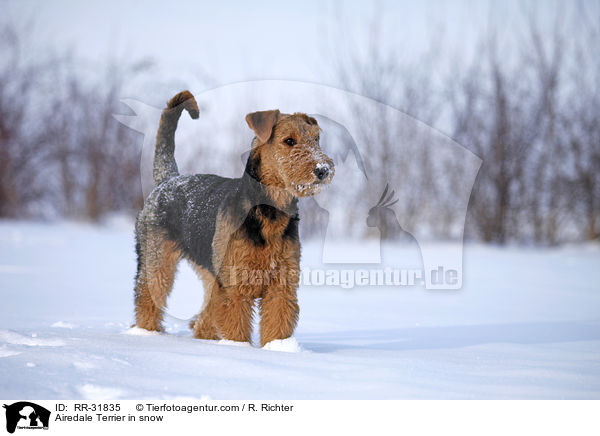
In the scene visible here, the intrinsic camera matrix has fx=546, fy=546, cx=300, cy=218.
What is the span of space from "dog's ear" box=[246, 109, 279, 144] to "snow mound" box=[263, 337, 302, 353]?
47.9 inches

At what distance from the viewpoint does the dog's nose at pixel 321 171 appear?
3.18m

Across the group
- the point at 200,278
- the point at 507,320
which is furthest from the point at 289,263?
the point at 507,320

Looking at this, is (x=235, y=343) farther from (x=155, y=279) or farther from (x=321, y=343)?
(x=155, y=279)

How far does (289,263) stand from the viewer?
331 cm

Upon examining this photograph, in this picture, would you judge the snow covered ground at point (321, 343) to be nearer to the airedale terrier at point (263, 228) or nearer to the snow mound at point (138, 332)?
Answer: the snow mound at point (138, 332)

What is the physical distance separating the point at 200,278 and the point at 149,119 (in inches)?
67.4

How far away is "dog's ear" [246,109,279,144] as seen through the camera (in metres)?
3.35

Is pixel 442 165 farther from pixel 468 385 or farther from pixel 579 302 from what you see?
pixel 468 385

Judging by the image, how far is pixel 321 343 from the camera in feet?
12.8

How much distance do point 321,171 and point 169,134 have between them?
4.97 ft

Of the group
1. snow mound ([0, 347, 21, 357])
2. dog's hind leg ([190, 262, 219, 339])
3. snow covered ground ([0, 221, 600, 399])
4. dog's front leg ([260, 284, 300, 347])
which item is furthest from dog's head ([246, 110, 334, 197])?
snow mound ([0, 347, 21, 357])

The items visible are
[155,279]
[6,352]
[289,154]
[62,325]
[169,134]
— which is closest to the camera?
[6,352]
